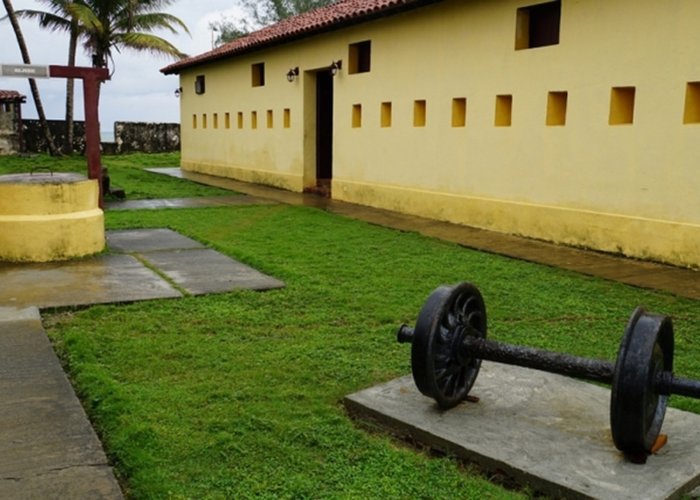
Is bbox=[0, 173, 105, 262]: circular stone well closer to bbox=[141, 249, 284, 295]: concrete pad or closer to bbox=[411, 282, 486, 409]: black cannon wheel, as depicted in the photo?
bbox=[141, 249, 284, 295]: concrete pad

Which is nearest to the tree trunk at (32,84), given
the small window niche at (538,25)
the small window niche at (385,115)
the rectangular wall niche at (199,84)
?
the rectangular wall niche at (199,84)

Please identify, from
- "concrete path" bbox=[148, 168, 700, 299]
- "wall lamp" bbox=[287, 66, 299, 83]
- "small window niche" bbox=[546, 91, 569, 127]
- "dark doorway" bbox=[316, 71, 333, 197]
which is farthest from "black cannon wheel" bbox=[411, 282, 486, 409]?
"wall lamp" bbox=[287, 66, 299, 83]

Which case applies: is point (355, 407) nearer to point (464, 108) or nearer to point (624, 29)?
point (624, 29)

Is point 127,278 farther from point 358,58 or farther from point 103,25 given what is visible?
point 103,25

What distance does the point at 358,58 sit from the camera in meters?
13.4

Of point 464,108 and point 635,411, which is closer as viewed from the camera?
point 635,411

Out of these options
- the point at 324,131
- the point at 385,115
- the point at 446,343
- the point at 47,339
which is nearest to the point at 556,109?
the point at 385,115

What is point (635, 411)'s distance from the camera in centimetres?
275

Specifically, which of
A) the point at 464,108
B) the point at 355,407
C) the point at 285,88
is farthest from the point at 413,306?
the point at 285,88

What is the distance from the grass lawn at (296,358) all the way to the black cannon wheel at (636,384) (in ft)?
1.52

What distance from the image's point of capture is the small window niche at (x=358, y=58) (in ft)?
43.7

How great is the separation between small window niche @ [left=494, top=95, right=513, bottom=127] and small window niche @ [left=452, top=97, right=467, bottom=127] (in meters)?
0.81

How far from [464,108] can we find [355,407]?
7.68 metres

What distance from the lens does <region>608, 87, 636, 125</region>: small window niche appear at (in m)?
8.10
